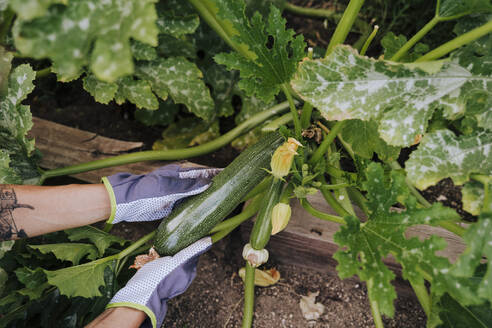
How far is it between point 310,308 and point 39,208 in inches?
43.5

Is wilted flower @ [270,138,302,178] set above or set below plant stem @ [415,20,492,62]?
below

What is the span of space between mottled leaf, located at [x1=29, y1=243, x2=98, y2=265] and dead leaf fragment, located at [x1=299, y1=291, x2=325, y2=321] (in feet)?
2.87

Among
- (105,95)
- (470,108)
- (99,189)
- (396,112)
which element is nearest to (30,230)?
(99,189)

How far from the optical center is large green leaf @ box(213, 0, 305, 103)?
3.39 feet

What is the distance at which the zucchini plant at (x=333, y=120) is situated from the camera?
688 millimetres

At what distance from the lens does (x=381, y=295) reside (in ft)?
2.80

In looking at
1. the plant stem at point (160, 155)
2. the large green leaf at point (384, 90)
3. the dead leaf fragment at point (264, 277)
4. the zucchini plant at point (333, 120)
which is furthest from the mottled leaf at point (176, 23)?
the dead leaf fragment at point (264, 277)

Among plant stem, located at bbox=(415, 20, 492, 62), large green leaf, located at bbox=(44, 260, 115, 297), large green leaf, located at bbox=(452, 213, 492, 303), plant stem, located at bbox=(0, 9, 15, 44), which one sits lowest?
large green leaf, located at bbox=(44, 260, 115, 297)

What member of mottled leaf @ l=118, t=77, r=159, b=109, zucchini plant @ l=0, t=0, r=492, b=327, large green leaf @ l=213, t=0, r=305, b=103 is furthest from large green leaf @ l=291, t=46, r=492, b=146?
mottled leaf @ l=118, t=77, r=159, b=109

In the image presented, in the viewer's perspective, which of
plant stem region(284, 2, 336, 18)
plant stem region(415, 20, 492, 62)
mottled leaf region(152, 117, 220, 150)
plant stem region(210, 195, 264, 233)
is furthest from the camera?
plant stem region(284, 2, 336, 18)

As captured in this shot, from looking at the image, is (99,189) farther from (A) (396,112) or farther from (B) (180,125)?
(A) (396,112)

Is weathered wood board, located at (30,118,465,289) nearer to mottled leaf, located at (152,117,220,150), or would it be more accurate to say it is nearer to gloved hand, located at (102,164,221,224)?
mottled leaf, located at (152,117,220,150)

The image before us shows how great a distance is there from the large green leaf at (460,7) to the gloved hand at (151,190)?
863 millimetres

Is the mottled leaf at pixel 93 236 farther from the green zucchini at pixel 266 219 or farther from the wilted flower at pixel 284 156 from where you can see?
the wilted flower at pixel 284 156
